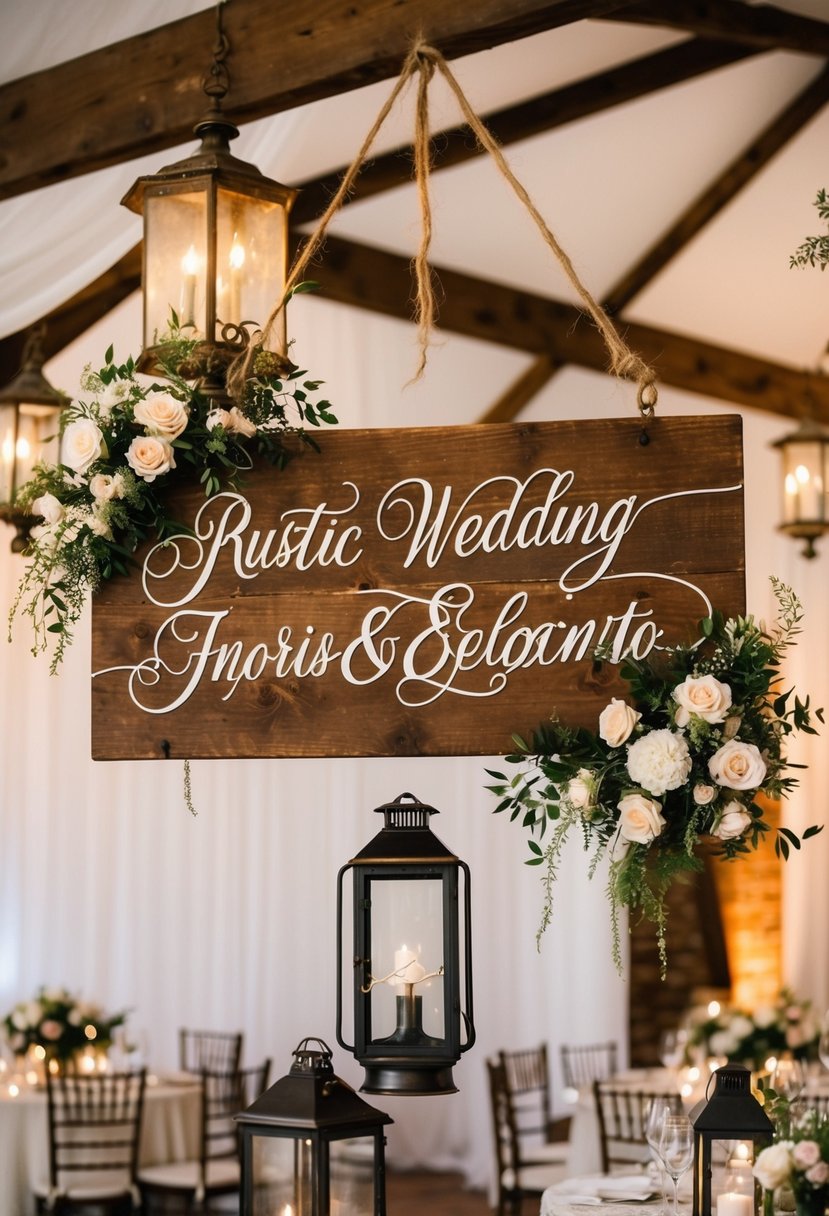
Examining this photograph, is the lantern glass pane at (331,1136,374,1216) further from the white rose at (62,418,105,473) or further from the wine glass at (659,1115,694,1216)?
the wine glass at (659,1115,694,1216)

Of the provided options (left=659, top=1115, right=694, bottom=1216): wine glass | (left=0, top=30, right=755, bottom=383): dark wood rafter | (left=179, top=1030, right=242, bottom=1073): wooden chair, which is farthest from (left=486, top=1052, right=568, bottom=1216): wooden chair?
(left=0, top=30, right=755, bottom=383): dark wood rafter

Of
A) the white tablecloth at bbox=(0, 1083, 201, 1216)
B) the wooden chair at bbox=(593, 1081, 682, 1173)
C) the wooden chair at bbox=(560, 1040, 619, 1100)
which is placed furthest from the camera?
the wooden chair at bbox=(560, 1040, 619, 1100)

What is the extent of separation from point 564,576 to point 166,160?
8.33ft

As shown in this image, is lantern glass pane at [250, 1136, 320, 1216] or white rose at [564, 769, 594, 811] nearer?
white rose at [564, 769, 594, 811]

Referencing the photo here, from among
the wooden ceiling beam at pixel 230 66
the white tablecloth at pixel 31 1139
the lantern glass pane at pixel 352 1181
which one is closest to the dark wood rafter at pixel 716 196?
the wooden ceiling beam at pixel 230 66

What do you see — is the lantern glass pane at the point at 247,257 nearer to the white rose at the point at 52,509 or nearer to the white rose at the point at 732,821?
the white rose at the point at 52,509

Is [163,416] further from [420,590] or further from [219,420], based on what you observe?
[420,590]

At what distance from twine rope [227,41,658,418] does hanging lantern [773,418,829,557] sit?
433cm

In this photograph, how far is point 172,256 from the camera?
9.45 feet

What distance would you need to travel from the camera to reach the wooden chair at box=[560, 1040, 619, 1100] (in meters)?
7.85

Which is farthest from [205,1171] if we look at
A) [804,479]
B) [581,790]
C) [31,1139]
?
[581,790]

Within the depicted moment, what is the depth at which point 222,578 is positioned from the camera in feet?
7.66

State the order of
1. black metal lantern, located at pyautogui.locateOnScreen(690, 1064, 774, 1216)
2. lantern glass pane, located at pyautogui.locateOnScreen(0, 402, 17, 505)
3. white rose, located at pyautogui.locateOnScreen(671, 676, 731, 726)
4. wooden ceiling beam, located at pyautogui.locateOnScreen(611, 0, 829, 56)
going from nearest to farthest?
1. white rose, located at pyautogui.locateOnScreen(671, 676, 731, 726)
2. black metal lantern, located at pyautogui.locateOnScreen(690, 1064, 774, 1216)
3. wooden ceiling beam, located at pyautogui.locateOnScreen(611, 0, 829, 56)
4. lantern glass pane, located at pyautogui.locateOnScreen(0, 402, 17, 505)

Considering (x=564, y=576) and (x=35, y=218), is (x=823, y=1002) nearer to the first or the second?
(x=35, y=218)
